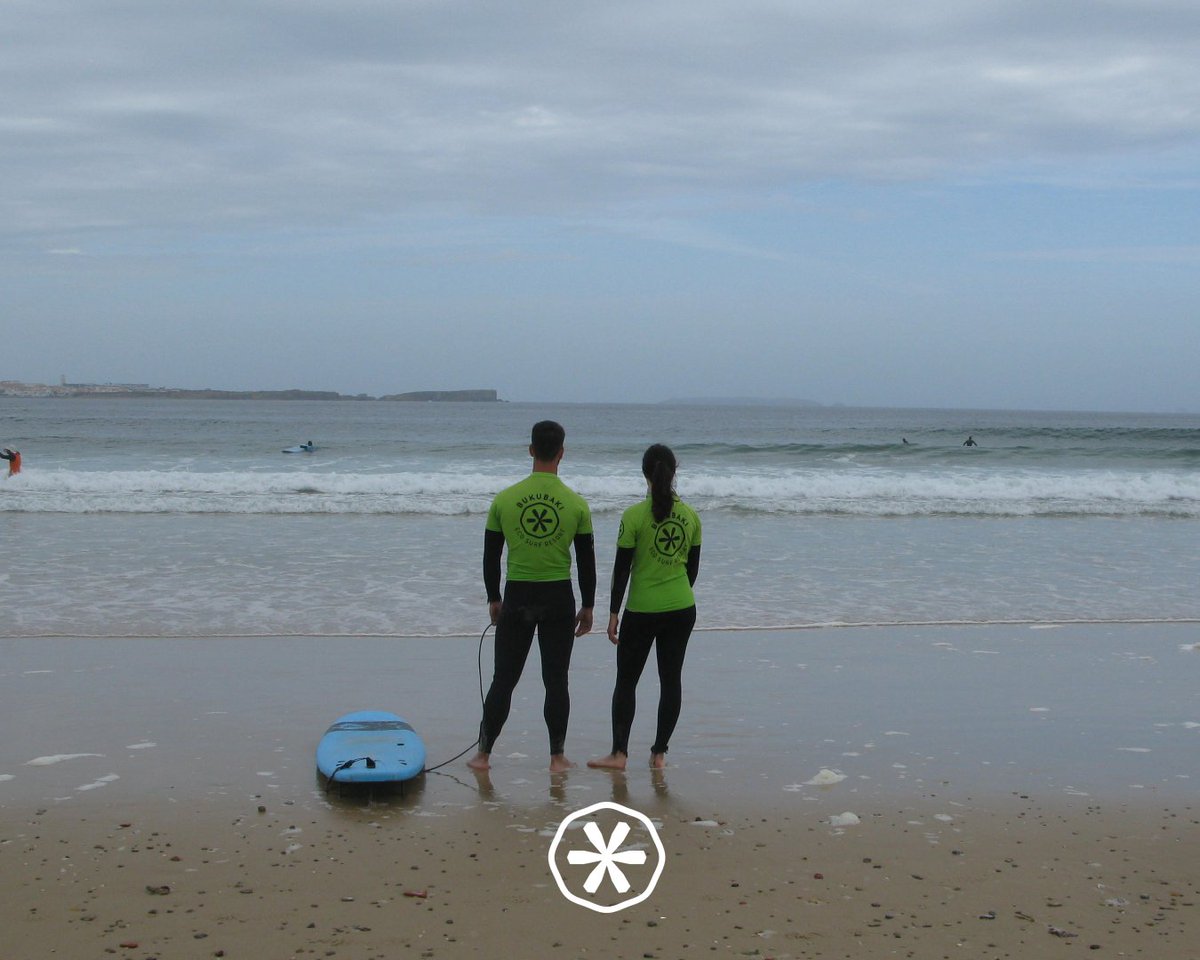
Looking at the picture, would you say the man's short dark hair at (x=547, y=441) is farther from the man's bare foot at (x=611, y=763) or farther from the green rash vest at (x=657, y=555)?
the man's bare foot at (x=611, y=763)

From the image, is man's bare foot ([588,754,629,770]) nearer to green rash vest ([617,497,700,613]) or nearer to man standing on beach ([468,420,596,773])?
man standing on beach ([468,420,596,773])

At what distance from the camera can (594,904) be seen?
3711 millimetres

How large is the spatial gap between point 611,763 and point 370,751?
1.14 m

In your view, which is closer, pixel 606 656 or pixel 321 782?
pixel 321 782

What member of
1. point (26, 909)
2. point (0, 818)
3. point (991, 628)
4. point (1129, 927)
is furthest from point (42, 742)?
point (991, 628)

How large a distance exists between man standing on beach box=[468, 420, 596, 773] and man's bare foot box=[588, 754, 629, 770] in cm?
14

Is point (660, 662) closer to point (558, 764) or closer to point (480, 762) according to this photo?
point (558, 764)

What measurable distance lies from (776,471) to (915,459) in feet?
25.1

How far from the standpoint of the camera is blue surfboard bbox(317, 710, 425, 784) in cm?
482

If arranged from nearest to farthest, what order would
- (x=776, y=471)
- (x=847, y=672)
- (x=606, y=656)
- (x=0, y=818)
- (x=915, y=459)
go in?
1. (x=0, y=818)
2. (x=847, y=672)
3. (x=606, y=656)
4. (x=776, y=471)
5. (x=915, y=459)

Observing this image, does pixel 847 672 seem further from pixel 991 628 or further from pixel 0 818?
pixel 0 818

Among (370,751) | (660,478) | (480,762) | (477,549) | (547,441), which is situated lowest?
(477,549)

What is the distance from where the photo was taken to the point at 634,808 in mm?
4742

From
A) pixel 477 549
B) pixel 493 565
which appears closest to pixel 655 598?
pixel 493 565
